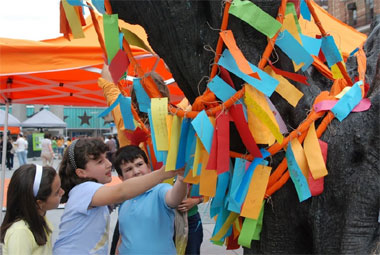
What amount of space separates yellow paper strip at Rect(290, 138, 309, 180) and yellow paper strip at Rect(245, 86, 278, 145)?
0.34 ft

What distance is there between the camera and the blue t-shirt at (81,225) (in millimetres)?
2248

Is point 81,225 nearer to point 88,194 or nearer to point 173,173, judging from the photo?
point 88,194

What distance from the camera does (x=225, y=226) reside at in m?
1.75

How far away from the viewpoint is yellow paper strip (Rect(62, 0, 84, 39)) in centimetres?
193

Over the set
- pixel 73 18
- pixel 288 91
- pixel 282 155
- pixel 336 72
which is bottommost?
pixel 282 155

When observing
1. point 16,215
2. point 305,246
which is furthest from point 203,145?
point 16,215

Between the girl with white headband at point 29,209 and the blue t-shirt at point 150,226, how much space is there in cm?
45

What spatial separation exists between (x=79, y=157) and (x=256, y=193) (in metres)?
1.30

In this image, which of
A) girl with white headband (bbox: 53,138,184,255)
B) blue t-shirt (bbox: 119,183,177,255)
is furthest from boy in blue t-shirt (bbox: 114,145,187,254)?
girl with white headband (bbox: 53,138,184,255)

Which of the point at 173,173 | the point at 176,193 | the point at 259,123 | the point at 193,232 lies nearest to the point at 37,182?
the point at 176,193

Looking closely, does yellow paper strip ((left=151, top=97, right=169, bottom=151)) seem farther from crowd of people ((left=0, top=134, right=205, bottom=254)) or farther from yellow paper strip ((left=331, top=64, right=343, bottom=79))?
yellow paper strip ((left=331, top=64, right=343, bottom=79))

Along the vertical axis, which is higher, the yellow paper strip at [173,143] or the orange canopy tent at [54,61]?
the orange canopy tent at [54,61]

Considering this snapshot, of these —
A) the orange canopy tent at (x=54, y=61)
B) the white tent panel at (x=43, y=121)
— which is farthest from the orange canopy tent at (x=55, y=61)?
the white tent panel at (x=43, y=121)

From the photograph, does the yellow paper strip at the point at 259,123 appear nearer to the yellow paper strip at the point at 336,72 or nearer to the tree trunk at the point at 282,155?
the tree trunk at the point at 282,155
